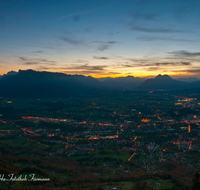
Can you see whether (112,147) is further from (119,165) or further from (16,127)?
(16,127)

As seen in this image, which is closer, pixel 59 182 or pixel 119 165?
pixel 59 182

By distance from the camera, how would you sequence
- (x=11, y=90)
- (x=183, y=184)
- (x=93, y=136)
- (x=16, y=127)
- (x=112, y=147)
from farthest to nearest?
(x=11, y=90) < (x=16, y=127) < (x=93, y=136) < (x=112, y=147) < (x=183, y=184)

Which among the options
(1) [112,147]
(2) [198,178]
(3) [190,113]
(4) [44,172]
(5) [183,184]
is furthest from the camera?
(3) [190,113]

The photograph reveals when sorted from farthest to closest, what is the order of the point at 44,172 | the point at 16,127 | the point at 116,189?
the point at 16,127
the point at 44,172
the point at 116,189

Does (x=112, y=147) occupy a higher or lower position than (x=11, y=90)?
lower

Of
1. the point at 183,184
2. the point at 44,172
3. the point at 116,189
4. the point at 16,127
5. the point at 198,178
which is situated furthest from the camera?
the point at 16,127

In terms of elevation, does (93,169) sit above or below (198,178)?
below

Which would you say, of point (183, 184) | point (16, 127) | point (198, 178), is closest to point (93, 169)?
point (183, 184)

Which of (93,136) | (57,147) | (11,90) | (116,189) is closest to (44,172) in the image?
(116,189)

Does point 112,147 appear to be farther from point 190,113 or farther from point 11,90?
point 11,90
